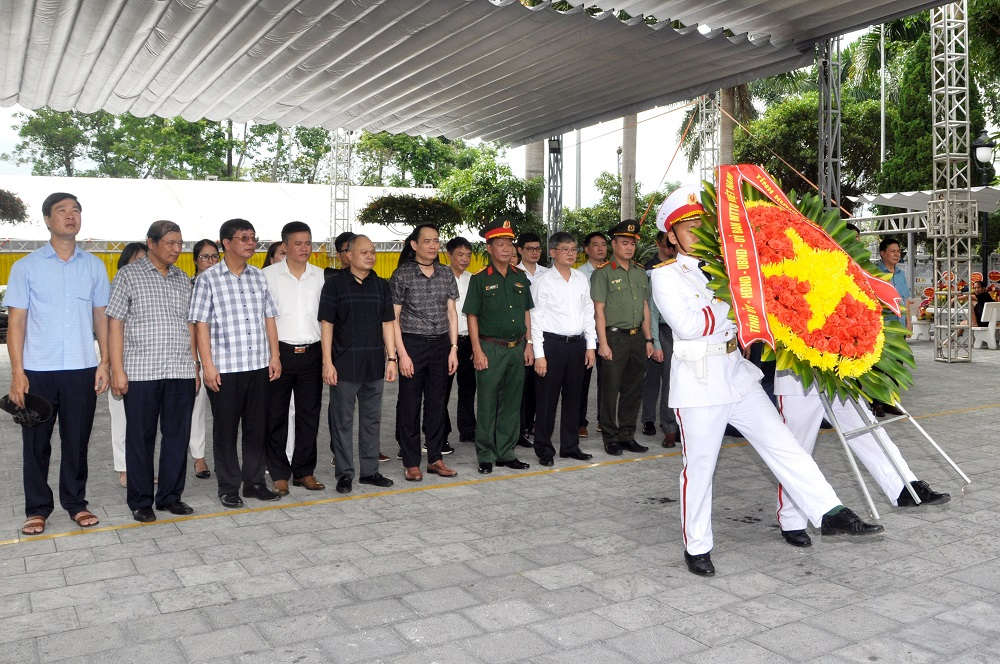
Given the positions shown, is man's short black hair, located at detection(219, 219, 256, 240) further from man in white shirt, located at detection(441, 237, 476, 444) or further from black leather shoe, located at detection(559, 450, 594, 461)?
black leather shoe, located at detection(559, 450, 594, 461)

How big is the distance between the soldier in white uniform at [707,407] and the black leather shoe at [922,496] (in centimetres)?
135

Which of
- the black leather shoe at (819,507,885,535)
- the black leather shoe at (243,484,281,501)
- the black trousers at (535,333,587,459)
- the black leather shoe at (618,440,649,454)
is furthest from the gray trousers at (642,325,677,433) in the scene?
the black leather shoe at (819,507,885,535)

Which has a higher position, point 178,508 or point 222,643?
point 178,508

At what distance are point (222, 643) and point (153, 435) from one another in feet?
7.27

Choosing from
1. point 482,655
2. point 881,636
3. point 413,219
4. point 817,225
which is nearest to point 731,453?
point 817,225

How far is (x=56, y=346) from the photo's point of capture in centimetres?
494

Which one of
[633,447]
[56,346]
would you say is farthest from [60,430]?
[633,447]

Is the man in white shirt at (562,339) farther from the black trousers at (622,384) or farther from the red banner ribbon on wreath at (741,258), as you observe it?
the red banner ribbon on wreath at (741,258)

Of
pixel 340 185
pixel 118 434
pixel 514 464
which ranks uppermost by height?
pixel 340 185

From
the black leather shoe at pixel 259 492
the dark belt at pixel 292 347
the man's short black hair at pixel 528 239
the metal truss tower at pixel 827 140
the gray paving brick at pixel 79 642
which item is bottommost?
the gray paving brick at pixel 79 642

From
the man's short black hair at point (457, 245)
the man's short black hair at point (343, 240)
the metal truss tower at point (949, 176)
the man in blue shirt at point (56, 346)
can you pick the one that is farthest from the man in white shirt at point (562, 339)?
the metal truss tower at point (949, 176)

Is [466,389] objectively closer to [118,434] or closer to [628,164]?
[118,434]

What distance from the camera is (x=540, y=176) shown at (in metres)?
19.3

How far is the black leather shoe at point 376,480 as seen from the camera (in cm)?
610
